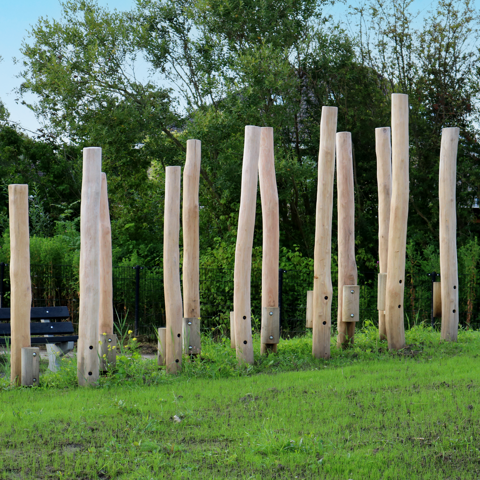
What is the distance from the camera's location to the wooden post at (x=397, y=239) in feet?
23.2

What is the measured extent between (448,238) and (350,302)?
1629 millimetres

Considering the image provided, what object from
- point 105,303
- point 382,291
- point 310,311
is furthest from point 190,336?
point 382,291

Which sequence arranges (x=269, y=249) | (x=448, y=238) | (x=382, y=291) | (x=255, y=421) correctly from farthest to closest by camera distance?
(x=448, y=238) → (x=382, y=291) → (x=269, y=249) → (x=255, y=421)

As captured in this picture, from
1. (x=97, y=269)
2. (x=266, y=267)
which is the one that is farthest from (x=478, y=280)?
(x=97, y=269)

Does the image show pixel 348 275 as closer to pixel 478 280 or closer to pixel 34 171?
pixel 478 280

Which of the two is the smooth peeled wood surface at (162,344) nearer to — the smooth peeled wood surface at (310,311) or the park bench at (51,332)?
the park bench at (51,332)

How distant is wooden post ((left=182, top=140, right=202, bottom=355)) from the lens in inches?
259

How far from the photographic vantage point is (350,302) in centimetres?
698

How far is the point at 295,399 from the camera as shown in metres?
5.19

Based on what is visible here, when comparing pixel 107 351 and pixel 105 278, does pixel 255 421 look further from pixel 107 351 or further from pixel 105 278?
pixel 105 278

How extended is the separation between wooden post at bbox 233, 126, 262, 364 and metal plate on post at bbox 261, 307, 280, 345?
25 centimetres

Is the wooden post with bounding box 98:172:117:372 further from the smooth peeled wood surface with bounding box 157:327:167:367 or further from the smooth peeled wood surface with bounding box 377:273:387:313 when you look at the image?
the smooth peeled wood surface with bounding box 377:273:387:313

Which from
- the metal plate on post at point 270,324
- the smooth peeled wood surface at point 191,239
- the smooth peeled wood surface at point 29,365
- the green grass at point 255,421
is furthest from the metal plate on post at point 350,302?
the smooth peeled wood surface at point 29,365

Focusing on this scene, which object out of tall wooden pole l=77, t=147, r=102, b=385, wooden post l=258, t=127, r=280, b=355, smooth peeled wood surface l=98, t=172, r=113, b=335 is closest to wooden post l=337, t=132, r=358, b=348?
wooden post l=258, t=127, r=280, b=355
